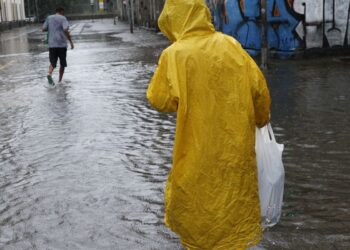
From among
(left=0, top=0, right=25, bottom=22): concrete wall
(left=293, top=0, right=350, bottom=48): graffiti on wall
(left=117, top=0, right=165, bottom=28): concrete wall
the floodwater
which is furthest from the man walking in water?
(left=0, top=0, right=25, bottom=22): concrete wall

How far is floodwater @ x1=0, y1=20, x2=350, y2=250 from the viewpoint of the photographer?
4316mm

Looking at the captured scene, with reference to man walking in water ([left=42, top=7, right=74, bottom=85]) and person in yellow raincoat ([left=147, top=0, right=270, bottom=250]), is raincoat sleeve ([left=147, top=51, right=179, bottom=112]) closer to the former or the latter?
person in yellow raincoat ([left=147, top=0, right=270, bottom=250])

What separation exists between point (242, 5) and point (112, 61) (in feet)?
14.7

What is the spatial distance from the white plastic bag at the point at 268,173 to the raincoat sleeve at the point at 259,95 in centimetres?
10

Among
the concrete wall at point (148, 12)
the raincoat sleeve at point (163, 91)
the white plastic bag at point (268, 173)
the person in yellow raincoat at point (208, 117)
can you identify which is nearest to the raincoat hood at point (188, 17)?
the person in yellow raincoat at point (208, 117)

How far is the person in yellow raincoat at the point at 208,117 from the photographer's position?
9.98 ft

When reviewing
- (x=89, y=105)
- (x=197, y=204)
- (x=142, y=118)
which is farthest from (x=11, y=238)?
(x=89, y=105)

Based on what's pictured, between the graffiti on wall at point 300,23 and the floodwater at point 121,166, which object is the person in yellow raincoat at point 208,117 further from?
the graffiti on wall at point 300,23

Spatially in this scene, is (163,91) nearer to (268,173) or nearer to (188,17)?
(188,17)

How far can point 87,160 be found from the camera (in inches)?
254

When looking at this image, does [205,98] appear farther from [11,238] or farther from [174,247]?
[11,238]

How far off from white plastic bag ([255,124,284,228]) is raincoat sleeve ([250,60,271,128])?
10cm

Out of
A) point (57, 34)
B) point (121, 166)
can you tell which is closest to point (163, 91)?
point (121, 166)

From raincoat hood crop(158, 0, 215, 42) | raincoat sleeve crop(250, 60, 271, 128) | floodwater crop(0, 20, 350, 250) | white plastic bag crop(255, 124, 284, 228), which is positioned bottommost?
floodwater crop(0, 20, 350, 250)
